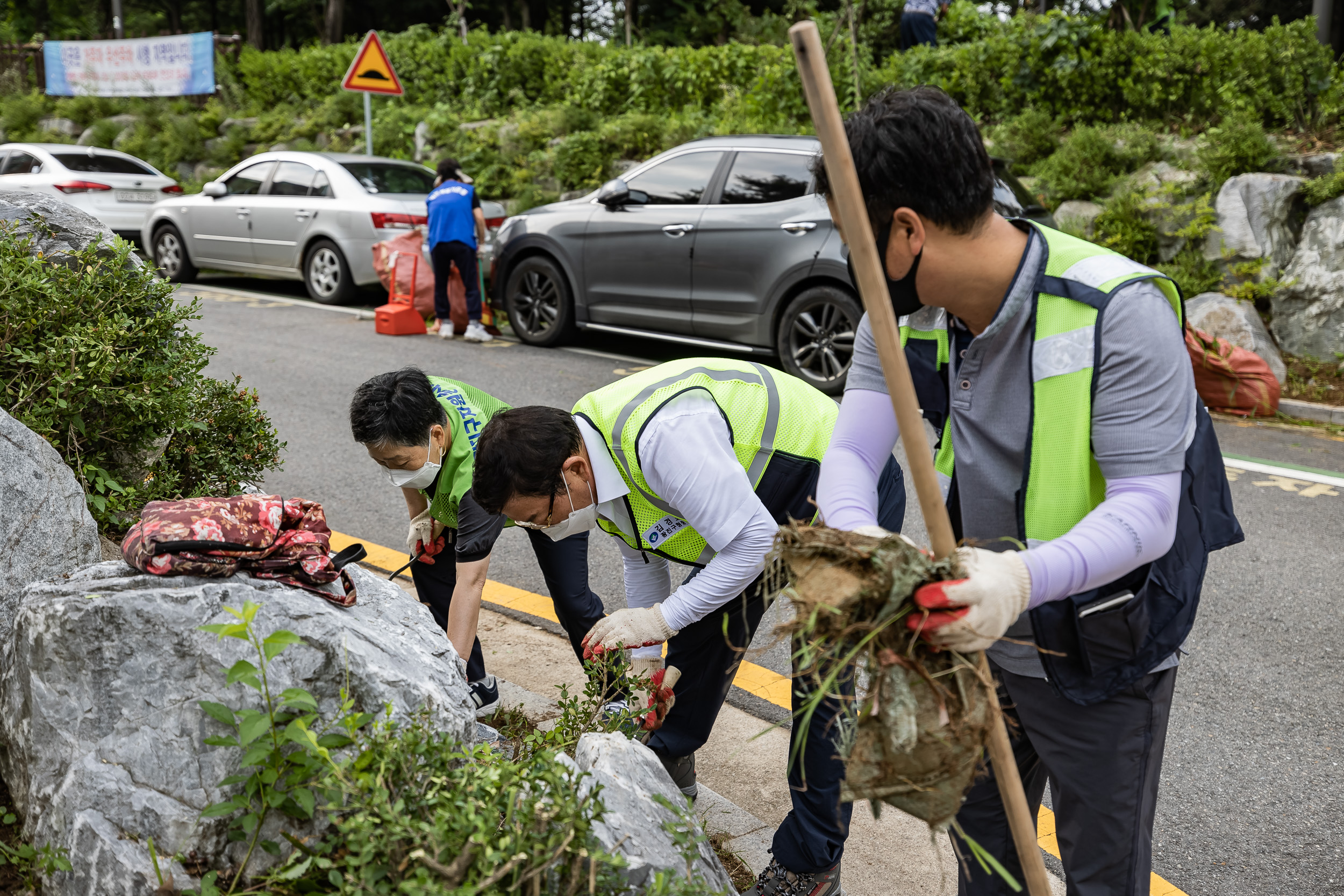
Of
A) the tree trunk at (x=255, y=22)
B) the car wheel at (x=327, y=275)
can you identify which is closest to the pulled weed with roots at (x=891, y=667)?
the car wheel at (x=327, y=275)

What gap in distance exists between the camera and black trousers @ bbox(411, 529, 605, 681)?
3416 mm

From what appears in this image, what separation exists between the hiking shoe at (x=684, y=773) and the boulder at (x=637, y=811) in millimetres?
715

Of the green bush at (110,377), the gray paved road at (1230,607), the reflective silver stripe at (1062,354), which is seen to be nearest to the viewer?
the reflective silver stripe at (1062,354)

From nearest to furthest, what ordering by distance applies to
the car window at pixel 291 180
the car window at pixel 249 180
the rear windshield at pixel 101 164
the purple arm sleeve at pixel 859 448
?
1. the purple arm sleeve at pixel 859 448
2. the car window at pixel 291 180
3. the car window at pixel 249 180
4. the rear windshield at pixel 101 164

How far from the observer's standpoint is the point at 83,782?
2072mm

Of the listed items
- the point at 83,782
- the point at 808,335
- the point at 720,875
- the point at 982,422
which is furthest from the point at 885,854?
the point at 808,335

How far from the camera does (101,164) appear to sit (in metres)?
14.7

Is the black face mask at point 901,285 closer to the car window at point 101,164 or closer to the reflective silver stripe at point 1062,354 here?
the reflective silver stripe at point 1062,354

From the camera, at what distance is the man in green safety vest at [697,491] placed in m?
2.46

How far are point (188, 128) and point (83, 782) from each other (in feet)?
62.3

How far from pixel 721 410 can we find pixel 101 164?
49.0 feet

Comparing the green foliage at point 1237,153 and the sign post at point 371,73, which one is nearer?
the green foliage at point 1237,153

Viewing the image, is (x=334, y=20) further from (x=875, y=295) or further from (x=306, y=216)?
(x=875, y=295)

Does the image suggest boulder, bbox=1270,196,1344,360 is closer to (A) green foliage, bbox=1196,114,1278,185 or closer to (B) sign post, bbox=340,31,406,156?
(A) green foliage, bbox=1196,114,1278,185
